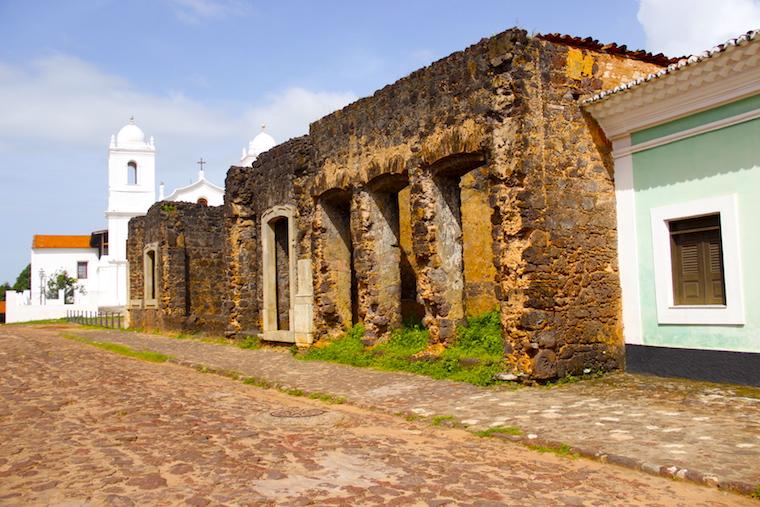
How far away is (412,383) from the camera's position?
974 cm

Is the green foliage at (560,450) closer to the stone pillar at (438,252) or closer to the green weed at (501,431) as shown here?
the green weed at (501,431)

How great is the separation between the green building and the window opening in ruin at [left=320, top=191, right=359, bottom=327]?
5927 millimetres

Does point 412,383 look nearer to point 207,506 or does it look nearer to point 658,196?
point 658,196

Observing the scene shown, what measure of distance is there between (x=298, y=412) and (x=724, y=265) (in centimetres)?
531

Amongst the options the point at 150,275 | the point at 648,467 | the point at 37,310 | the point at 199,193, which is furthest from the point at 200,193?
the point at 648,467

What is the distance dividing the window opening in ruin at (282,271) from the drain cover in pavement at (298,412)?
28.7 feet

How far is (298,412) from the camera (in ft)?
26.4

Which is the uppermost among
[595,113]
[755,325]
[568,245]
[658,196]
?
[595,113]

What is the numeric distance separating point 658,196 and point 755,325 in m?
2.05

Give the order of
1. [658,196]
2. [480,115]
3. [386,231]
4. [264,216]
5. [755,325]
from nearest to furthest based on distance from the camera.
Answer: [755,325]
[658,196]
[480,115]
[386,231]
[264,216]

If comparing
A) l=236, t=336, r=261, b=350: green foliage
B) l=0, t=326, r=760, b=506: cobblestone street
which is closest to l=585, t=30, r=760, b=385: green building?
l=0, t=326, r=760, b=506: cobblestone street

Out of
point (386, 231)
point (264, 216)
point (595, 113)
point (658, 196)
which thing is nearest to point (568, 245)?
point (658, 196)

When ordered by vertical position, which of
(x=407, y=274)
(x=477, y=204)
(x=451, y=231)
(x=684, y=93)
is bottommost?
(x=407, y=274)

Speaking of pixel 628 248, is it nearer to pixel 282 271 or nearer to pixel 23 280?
pixel 282 271
